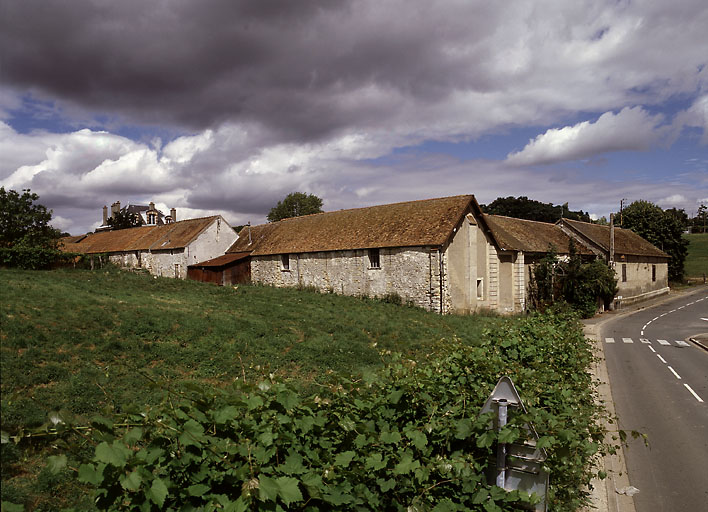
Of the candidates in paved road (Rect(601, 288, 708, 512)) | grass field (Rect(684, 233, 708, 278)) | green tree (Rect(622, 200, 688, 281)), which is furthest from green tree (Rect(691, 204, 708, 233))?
paved road (Rect(601, 288, 708, 512))

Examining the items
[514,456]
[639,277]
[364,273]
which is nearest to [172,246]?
[364,273]

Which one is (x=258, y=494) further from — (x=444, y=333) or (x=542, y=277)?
(x=542, y=277)

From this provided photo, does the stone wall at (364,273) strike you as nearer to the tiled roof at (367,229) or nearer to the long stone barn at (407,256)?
the long stone barn at (407,256)

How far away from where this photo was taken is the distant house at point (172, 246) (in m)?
37.5

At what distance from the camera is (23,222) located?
28.6m

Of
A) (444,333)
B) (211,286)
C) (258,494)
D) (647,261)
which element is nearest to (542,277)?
(444,333)

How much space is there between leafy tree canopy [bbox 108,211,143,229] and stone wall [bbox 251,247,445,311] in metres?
32.6

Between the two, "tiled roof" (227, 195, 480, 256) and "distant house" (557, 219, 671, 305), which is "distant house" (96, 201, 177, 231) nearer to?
"tiled roof" (227, 195, 480, 256)

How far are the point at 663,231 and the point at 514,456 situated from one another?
62.6 m

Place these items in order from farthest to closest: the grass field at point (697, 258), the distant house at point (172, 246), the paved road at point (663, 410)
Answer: the grass field at point (697, 258), the distant house at point (172, 246), the paved road at point (663, 410)

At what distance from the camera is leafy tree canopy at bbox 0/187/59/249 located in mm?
27859

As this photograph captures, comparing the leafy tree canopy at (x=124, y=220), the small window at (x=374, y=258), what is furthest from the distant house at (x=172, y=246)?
the small window at (x=374, y=258)

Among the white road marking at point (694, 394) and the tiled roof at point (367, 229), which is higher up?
the tiled roof at point (367, 229)

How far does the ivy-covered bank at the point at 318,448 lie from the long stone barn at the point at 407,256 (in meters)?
21.9
